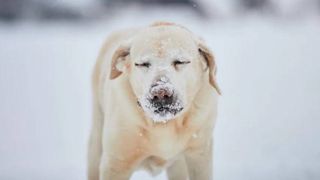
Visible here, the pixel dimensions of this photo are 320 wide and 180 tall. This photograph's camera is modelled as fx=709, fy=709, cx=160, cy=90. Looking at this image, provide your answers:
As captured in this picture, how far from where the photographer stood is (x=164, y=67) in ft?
8.32

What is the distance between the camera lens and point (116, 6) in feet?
14.9

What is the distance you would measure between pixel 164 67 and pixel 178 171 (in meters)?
0.88

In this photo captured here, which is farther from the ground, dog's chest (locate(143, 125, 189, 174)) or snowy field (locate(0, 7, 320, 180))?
snowy field (locate(0, 7, 320, 180))

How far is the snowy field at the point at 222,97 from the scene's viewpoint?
12.3ft

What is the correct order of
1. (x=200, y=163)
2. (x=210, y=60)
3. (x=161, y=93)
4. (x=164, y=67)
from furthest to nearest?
(x=200, y=163) → (x=210, y=60) → (x=164, y=67) → (x=161, y=93)

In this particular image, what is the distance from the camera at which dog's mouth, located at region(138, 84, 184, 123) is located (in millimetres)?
2436

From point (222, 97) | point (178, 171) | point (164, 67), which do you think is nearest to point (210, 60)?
point (164, 67)

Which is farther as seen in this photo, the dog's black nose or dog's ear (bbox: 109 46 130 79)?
dog's ear (bbox: 109 46 130 79)

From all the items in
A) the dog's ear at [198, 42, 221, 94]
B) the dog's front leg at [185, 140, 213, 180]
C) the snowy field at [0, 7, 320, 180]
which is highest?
the snowy field at [0, 7, 320, 180]

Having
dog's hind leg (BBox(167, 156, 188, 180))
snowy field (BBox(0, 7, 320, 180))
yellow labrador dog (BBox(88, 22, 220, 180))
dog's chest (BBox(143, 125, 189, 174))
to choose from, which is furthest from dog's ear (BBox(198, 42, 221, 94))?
snowy field (BBox(0, 7, 320, 180))

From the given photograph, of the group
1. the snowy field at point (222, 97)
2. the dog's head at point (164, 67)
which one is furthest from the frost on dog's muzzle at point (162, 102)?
the snowy field at point (222, 97)

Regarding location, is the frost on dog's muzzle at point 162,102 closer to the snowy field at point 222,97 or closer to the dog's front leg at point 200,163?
the dog's front leg at point 200,163

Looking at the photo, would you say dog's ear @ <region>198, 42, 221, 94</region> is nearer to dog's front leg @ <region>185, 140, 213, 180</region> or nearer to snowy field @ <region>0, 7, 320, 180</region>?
dog's front leg @ <region>185, 140, 213, 180</region>

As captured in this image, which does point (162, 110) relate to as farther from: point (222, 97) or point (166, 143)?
point (222, 97)
